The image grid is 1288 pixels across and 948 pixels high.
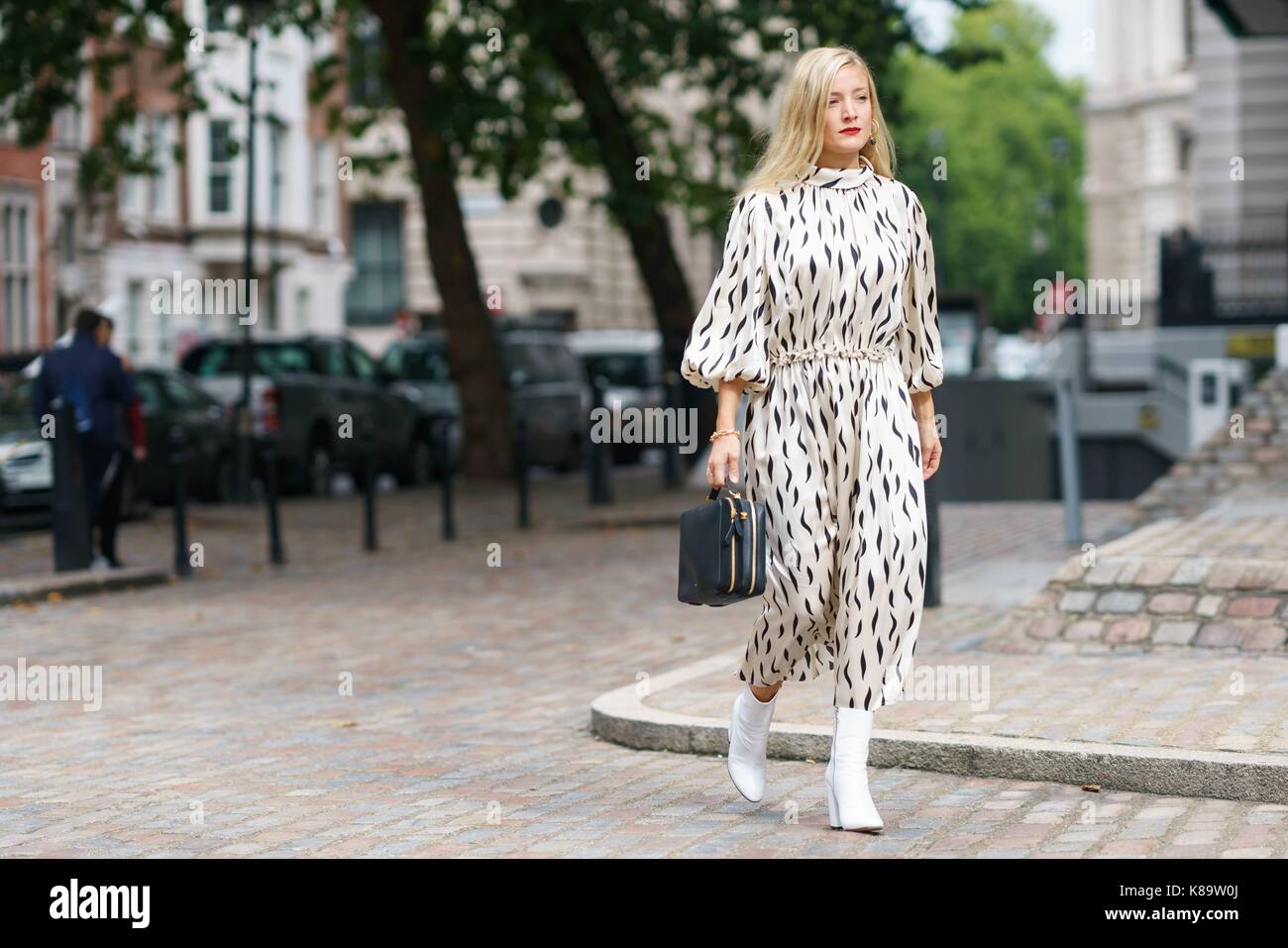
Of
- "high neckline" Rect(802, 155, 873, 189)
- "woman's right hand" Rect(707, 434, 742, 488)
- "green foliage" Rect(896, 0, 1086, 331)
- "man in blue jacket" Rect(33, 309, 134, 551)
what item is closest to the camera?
"woman's right hand" Rect(707, 434, 742, 488)

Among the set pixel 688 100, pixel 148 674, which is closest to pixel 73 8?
pixel 148 674

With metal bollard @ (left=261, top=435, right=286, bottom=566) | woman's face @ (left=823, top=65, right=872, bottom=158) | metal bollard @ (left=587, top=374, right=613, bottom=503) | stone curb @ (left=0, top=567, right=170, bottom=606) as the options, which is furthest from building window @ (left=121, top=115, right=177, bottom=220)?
woman's face @ (left=823, top=65, right=872, bottom=158)

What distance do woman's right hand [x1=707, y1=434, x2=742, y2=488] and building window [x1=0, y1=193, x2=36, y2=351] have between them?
34642 mm

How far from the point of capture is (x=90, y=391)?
15.2 m

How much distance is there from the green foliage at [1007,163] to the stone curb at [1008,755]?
3010 inches

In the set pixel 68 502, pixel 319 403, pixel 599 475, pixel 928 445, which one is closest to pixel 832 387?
pixel 928 445

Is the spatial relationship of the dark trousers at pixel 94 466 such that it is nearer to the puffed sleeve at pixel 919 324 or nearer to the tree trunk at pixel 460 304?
the tree trunk at pixel 460 304

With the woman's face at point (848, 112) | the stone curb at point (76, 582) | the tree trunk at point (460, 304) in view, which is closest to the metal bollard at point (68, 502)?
the stone curb at point (76, 582)

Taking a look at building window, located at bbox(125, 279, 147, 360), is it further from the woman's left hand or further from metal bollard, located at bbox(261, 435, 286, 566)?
the woman's left hand

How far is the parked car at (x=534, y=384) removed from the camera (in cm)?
2823

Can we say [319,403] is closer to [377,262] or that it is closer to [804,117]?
[804,117]

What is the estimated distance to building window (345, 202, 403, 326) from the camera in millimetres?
56406

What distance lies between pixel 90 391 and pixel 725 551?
10.1 m
